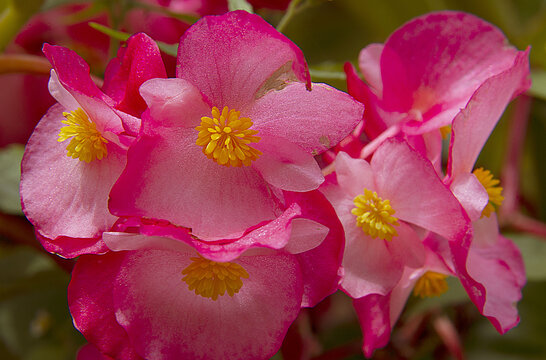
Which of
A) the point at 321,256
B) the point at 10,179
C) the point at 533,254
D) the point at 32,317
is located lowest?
the point at 32,317

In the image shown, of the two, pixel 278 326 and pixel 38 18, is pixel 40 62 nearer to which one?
pixel 278 326

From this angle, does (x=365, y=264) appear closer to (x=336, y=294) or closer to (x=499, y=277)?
(x=499, y=277)

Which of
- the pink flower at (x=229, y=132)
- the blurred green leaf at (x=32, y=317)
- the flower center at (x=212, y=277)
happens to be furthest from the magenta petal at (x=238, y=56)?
the blurred green leaf at (x=32, y=317)

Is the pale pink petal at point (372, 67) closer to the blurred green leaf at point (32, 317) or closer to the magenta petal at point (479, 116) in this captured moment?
the magenta petal at point (479, 116)

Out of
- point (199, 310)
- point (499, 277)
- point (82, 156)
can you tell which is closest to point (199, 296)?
point (199, 310)

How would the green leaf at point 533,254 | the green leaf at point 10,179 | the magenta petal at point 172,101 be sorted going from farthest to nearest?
the green leaf at point 533,254
the green leaf at point 10,179
the magenta petal at point 172,101

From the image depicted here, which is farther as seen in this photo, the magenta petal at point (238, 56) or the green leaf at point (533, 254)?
the green leaf at point (533, 254)

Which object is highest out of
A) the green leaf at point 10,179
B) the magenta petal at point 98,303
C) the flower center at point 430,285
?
the magenta petal at point 98,303

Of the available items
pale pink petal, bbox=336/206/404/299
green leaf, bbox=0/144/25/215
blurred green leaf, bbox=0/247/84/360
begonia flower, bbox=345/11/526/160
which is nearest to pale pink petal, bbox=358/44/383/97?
begonia flower, bbox=345/11/526/160
